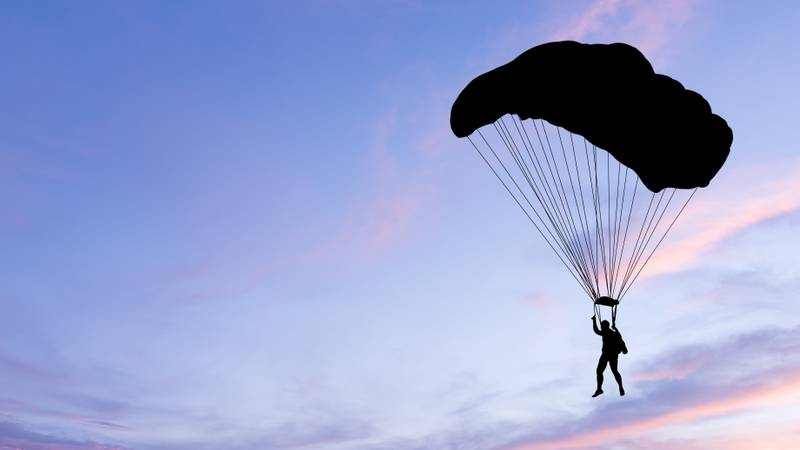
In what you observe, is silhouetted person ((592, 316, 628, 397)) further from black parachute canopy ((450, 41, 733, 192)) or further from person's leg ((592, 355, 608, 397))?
black parachute canopy ((450, 41, 733, 192))

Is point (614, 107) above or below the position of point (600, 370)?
above

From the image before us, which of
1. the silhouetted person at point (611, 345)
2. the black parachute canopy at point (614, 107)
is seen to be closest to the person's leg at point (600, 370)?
the silhouetted person at point (611, 345)

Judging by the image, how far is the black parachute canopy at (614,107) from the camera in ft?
68.3

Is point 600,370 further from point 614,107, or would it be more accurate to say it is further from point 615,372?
point 614,107

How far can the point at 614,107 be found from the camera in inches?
850

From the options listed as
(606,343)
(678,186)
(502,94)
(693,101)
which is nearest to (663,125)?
(693,101)

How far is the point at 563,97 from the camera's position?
856 inches

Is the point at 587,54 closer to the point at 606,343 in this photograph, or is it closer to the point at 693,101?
the point at 693,101

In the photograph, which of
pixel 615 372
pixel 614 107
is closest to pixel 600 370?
pixel 615 372

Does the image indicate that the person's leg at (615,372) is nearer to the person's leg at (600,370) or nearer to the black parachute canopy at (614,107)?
the person's leg at (600,370)

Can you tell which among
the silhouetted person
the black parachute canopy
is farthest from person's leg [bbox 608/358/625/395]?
the black parachute canopy

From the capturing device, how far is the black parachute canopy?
20828 millimetres

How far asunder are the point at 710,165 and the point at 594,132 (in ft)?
9.93

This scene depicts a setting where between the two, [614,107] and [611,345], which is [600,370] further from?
[614,107]
